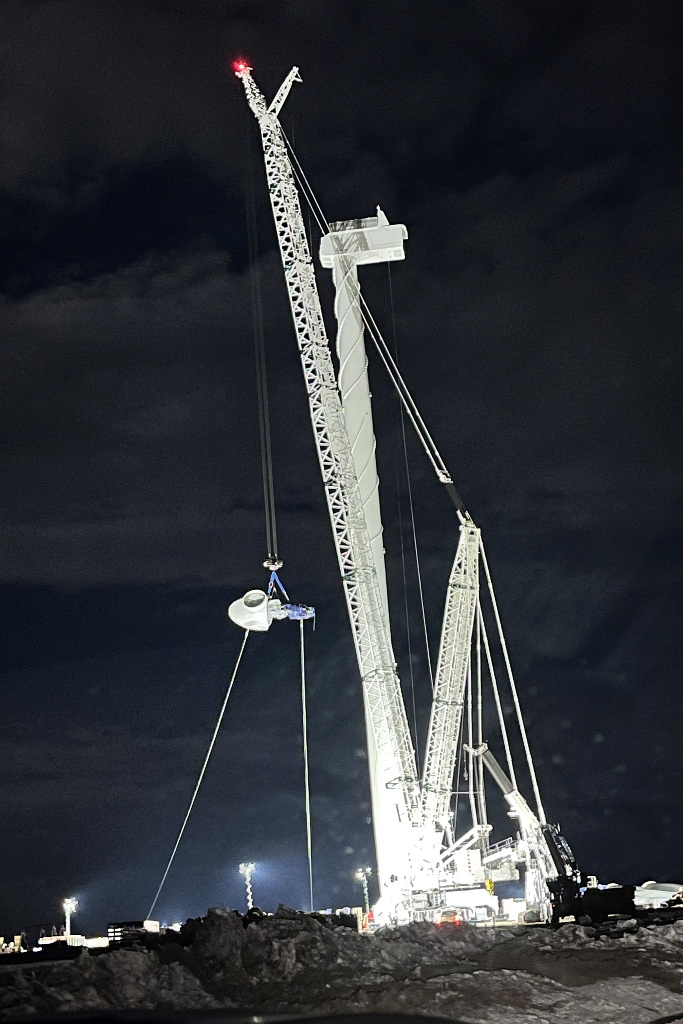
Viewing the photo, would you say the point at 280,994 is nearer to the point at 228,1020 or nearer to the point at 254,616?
the point at 228,1020

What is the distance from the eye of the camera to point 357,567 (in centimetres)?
7331

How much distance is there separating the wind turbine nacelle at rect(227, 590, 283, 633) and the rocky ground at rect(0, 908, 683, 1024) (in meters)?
23.3

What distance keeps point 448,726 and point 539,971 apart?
39.8 metres

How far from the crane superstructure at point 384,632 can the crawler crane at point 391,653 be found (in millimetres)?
84

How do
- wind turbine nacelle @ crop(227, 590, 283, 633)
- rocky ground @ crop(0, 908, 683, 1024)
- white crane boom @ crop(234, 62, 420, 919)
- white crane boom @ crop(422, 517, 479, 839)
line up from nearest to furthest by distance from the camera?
rocky ground @ crop(0, 908, 683, 1024) < wind turbine nacelle @ crop(227, 590, 283, 633) < white crane boom @ crop(234, 62, 420, 919) < white crane boom @ crop(422, 517, 479, 839)

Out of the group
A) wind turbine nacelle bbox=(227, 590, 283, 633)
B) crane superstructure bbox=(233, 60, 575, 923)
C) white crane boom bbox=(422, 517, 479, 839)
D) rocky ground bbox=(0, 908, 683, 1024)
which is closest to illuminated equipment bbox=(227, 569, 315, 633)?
wind turbine nacelle bbox=(227, 590, 283, 633)

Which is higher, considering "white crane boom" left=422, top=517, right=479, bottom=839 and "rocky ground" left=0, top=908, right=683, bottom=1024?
"white crane boom" left=422, top=517, right=479, bottom=839

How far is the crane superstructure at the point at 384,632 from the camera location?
7362 centimetres

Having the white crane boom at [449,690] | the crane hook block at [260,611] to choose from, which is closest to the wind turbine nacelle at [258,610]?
the crane hook block at [260,611]

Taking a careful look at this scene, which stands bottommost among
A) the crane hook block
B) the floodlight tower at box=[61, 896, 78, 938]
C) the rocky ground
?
the rocky ground

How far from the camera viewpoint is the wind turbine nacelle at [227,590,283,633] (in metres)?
66.1

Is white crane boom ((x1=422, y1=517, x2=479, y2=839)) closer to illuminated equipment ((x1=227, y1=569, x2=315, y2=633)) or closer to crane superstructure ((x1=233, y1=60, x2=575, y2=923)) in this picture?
crane superstructure ((x1=233, y1=60, x2=575, y2=923))

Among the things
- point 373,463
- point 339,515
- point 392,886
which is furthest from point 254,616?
point 392,886

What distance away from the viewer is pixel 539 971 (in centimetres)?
3669
